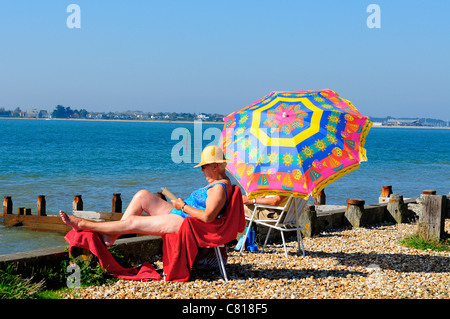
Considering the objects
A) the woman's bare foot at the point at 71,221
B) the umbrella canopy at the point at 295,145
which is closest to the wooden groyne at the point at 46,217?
the umbrella canopy at the point at 295,145

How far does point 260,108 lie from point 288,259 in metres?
2.05

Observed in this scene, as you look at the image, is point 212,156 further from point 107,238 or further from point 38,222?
point 38,222

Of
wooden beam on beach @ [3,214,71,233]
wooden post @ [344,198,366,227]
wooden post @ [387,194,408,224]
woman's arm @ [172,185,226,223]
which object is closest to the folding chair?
woman's arm @ [172,185,226,223]

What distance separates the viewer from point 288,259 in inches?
294

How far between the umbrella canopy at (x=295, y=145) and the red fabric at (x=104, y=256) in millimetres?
1615

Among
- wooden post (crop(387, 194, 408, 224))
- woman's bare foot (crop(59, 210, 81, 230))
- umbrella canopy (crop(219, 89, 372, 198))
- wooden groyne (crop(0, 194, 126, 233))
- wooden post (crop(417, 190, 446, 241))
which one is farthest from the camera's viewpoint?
wooden groyne (crop(0, 194, 126, 233))

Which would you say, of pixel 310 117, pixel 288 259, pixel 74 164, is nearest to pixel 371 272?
pixel 288 259

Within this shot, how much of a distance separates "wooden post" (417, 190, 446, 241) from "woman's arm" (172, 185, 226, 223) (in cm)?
389

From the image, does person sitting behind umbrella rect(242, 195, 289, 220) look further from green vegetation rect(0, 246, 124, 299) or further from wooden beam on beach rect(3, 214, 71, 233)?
wooden beam on beach rect(3, 214, 71, 233)

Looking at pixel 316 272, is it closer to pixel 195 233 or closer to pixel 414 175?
pixel 195 233

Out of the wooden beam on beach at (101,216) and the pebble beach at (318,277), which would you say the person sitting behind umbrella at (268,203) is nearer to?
the pebble beach at (318,277)

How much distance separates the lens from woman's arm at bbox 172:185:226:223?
6090 mm

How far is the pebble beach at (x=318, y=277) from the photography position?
5766 millimetres
